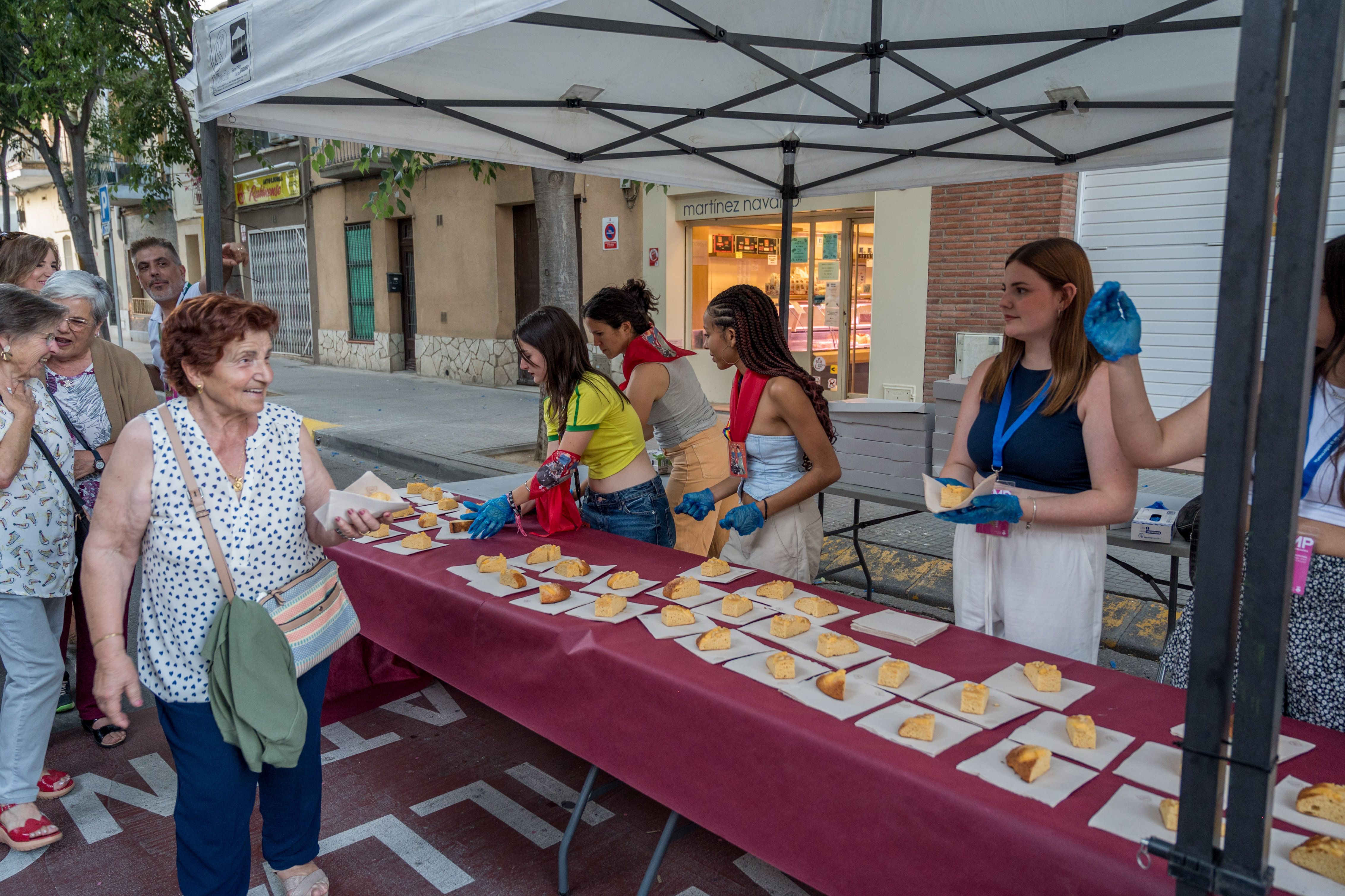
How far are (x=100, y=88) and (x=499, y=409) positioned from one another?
358 inches

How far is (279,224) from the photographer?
798 inches

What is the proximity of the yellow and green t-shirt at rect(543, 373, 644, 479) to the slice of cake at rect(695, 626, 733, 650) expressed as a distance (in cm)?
129

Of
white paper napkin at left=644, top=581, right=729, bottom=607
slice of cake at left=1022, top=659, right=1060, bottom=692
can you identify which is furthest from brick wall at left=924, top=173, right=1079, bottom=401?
slice of cake at left=1022, top=659, right=1060, bottom=692

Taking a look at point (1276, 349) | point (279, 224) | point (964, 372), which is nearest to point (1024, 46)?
point (1276, 349)

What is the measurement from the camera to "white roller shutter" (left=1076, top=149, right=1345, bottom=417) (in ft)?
27.1

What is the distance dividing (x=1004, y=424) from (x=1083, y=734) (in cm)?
110

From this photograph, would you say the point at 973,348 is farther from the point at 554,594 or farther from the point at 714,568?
the point at 554,594

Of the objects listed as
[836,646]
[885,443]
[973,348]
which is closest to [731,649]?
[836,646]

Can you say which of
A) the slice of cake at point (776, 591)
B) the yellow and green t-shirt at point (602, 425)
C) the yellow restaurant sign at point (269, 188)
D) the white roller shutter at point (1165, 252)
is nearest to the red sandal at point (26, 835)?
the yellow and green t-shirt at point (602, 425)

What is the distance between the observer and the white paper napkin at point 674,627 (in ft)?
7.27

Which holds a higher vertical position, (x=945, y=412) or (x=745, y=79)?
(x=745, y=79)

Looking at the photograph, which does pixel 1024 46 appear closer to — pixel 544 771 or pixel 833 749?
pixel 833 749

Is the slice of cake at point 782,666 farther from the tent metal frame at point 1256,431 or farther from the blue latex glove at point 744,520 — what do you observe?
the blue latex glove at point 744,520

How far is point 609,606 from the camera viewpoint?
2.35 m
